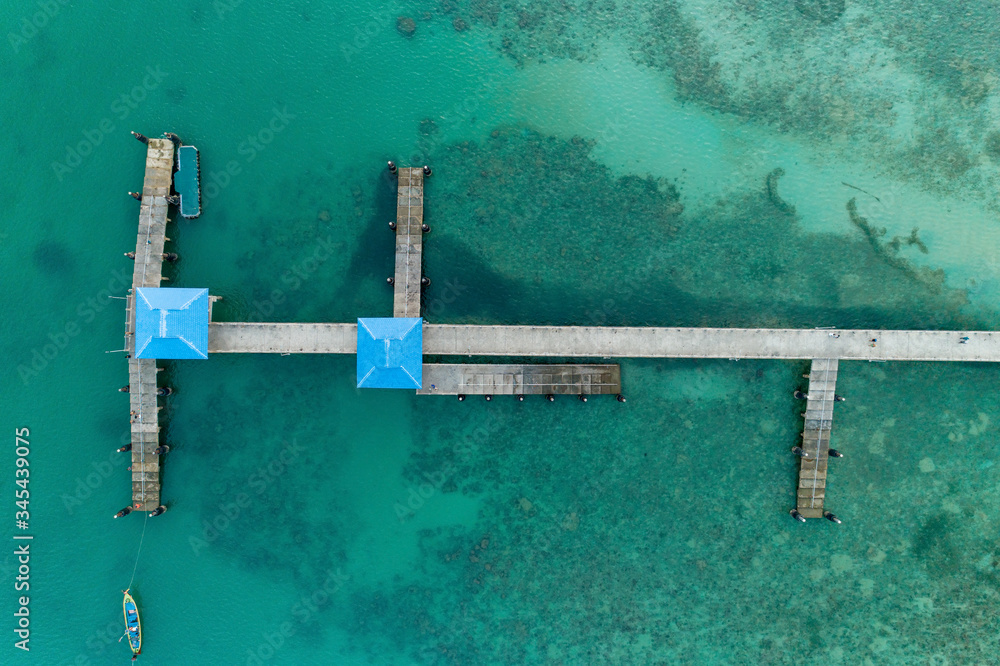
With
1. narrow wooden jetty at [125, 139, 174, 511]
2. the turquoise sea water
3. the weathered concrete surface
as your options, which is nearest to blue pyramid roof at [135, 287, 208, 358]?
the weathered concrete surface

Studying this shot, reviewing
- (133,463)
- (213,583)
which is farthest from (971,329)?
(133,463)

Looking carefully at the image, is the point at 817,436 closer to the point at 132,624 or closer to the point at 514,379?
the point at 514,379

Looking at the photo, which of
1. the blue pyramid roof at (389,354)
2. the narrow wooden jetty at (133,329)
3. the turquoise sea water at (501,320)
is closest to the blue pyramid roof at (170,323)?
the narrow wooden jetty at (133,329)

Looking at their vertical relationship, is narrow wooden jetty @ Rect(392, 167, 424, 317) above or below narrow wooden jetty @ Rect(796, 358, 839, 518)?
above

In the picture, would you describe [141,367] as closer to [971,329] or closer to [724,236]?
[724,236]

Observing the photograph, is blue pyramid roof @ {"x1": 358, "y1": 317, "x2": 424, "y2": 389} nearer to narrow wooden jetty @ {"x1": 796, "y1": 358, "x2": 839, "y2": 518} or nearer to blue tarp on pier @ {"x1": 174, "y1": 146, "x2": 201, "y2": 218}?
blue tarp on pier @ {"x1": 174, "y1": 146, "x2": 201, "y2": 218}

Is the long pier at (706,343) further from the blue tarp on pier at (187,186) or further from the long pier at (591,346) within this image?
the blue tarp on pier at (187,186)
